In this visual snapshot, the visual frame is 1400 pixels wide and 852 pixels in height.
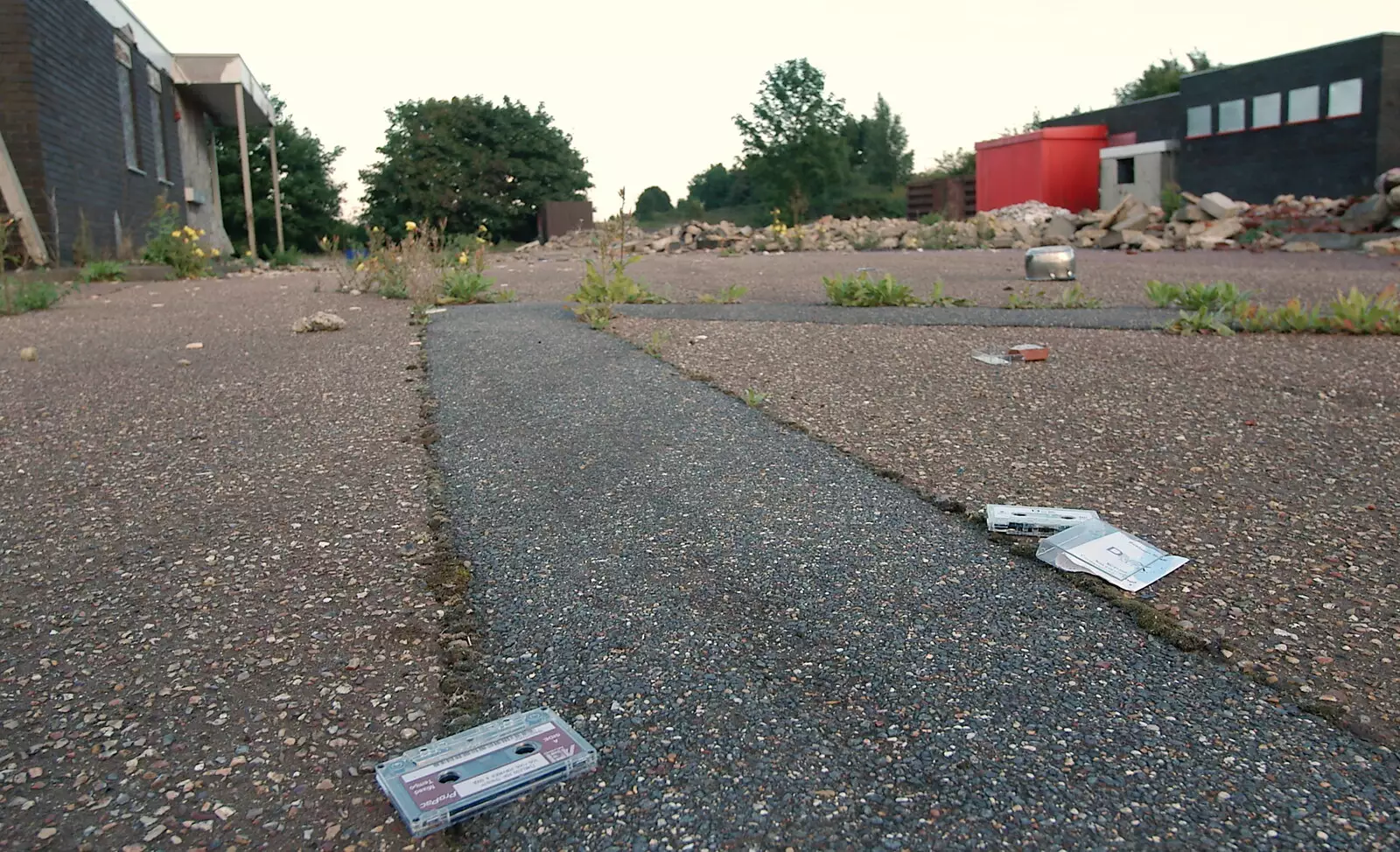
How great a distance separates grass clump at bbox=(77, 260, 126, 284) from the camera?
38.2ft

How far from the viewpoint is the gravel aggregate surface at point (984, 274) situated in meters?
9.44

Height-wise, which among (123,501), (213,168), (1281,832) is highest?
(213,168)

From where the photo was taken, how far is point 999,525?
3.03 meters

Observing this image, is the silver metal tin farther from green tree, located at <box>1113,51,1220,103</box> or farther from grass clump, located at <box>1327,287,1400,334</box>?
green tree, located at <box>1113,51,1220,103</box>

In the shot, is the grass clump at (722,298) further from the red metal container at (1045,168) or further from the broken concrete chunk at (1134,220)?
the red metal container at (1045,168)

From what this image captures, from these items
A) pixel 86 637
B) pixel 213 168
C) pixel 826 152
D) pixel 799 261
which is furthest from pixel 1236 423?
pixel 826 152

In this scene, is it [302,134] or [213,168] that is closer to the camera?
[213,168]

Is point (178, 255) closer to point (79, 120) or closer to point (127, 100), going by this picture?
point (79, 120)

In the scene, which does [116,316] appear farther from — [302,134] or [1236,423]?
[302,134]

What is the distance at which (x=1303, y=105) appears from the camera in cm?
2445

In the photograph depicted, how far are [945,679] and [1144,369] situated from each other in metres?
3.57

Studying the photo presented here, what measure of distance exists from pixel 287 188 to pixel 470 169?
6455 mm

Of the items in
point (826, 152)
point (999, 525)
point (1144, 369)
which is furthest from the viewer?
point (826, 152)

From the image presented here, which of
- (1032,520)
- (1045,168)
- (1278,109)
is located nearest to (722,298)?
(1032,520)
